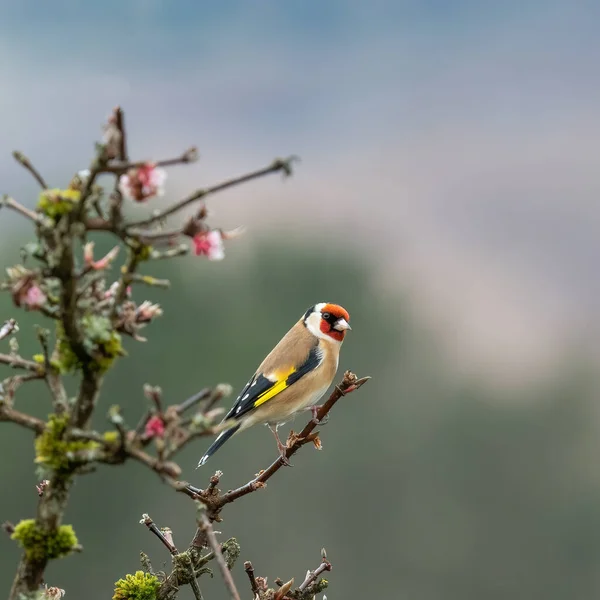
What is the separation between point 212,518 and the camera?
11.4 feet

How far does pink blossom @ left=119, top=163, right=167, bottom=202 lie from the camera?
2.38 m

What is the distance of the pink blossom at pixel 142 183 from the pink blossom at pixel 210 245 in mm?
180

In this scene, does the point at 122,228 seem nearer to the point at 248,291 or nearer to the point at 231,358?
the point at 231,358

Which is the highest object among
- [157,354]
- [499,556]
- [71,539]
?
[157,354]

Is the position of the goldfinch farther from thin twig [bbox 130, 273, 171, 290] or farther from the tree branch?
thin twig [bbox 130, 273, 171, 290]

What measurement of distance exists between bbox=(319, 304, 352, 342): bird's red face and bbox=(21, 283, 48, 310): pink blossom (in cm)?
363

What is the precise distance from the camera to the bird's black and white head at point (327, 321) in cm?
600

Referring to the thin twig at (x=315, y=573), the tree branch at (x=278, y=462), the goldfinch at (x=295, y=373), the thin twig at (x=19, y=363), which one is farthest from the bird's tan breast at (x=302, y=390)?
the thin twig at (x=19, y=363)

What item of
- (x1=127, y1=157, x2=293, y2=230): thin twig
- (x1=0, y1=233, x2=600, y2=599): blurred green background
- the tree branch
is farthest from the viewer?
(x1=0, y1=233, x2=600, y2=599): blurred green background

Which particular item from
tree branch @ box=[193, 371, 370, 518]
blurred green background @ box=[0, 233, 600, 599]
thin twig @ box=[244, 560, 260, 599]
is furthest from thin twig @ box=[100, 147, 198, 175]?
blurred green background @ box=[0, 233, 600, 599]

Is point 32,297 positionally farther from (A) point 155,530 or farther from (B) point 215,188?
(A) point 155,530

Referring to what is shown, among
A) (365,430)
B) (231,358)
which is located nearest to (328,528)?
(365,430)

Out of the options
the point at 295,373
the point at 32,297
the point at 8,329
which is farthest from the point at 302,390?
the point at 32,297

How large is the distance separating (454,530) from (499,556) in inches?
117
